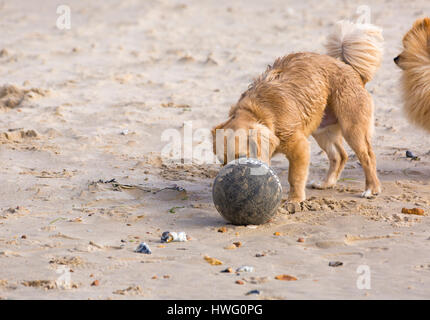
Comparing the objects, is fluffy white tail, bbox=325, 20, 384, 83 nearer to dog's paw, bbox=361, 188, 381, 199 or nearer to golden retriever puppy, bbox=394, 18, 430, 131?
golden retriever puppy, bbox=394, 18, 430, 131

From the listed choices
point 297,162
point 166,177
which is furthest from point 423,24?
point 166,177

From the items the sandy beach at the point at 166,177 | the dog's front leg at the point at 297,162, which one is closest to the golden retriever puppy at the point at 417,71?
the sandy beach at the point at 166,177

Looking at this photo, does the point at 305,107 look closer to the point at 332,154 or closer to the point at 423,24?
the point at 332,154

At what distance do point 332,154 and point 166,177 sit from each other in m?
1.87

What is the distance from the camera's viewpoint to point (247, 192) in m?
5.91

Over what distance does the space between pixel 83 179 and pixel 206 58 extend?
5595 millimetres

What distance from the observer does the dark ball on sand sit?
5.91 metres

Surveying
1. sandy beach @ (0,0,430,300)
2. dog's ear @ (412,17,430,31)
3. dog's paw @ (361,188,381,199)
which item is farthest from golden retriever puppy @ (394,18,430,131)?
dog's paw @ (361,188,381,199)

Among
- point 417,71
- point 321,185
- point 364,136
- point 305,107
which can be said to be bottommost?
point 321,185

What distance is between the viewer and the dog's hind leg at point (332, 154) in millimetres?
7527

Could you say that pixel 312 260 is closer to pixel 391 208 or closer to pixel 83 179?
pixel 391 208

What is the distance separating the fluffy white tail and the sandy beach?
1118 millimetres

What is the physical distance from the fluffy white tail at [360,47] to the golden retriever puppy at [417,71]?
494mm

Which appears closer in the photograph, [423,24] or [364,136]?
[364,136]
